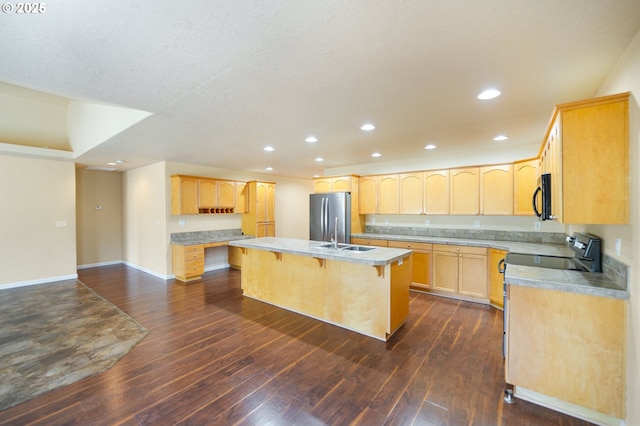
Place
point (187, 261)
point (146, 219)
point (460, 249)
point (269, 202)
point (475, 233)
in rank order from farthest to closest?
1. point (269, 202)
2. point (146, 219)
3. point (187, 261)
4. point (475, 233)
5. point (460, 249)

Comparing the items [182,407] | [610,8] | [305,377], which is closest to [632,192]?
[610,8]

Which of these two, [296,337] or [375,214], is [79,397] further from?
[375,214]

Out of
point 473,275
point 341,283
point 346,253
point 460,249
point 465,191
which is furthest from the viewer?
point 465,191

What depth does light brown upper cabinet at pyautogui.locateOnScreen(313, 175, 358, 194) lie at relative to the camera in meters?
5.93

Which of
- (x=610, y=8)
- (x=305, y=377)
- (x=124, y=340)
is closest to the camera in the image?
(x=610, y=8)

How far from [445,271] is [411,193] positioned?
1.57 metres

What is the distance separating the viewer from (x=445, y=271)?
15.0 feet

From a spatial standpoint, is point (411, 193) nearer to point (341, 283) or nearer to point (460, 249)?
point (460, 249)

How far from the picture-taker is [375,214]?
6.08 m

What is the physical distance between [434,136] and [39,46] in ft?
13.2

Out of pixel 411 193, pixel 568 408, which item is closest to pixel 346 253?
pixel 568 408

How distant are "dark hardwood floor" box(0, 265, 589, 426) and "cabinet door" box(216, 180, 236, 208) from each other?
327 centimetres

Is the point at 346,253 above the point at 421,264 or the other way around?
above

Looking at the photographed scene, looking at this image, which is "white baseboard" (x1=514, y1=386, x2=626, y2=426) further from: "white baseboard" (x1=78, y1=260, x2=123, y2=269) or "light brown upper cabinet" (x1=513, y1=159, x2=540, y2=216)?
"white baseboard" (x1=78, y1=260, x2=123, y2=269)
